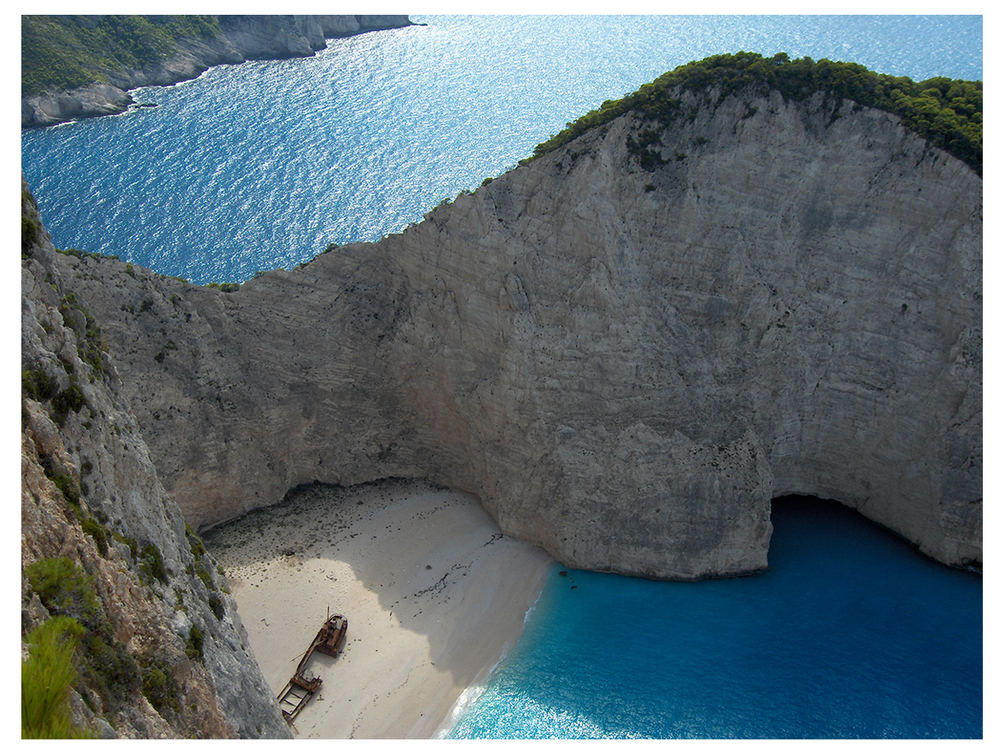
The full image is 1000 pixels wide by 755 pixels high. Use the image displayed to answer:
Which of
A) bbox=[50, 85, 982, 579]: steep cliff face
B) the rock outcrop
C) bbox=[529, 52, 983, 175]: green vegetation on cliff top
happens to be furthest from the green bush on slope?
the rock outcrop

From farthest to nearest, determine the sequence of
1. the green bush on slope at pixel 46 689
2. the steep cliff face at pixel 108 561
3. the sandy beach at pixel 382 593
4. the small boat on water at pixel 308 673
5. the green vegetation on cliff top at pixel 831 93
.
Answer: the green vegetation on cliff top at pixel 831 93
the sandy beach at pixel 382 593
the small boat on water at pixel 308 673
the steep cliff face at pixel 108 561
the green bush on slope at pixel 46 689

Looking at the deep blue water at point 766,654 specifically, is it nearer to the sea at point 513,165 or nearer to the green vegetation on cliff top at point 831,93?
the sea at point 513,165

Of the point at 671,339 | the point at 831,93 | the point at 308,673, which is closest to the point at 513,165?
the point at 671,339

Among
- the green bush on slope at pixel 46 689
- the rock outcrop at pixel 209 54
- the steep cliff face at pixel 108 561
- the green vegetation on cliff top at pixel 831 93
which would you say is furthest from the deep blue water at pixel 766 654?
the rock outcrop at pixel 209 54

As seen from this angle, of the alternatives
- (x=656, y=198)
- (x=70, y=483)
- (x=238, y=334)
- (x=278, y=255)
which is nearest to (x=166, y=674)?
(x=70, y=483)

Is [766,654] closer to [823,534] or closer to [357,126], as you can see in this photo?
[823,534]
